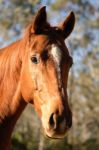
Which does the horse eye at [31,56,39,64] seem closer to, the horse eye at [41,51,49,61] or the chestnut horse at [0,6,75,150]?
the chestnut horse at [0,6,75,150]

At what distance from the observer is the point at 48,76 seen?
4.75m

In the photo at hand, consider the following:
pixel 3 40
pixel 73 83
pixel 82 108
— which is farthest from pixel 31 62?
pixel 82 108

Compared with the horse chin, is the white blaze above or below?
above

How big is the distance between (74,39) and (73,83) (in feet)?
13.4

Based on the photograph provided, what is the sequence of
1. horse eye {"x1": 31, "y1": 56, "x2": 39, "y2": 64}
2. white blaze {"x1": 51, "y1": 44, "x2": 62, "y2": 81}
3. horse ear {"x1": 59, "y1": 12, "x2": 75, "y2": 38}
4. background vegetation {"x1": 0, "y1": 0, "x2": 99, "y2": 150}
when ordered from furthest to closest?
background vegetation {"x1": 0, "y1": 0, "x2": 99, "y2": 150} < horse ear {"x1": 59, "y1": 12, "x2": 75, "y2": 38} < horse eye {"x1": 31, "y1": 56, "x2": 39, "y2": 64} < white blaze {"x1": 51, "y1": 44, "x2": 62, "y2": 81}

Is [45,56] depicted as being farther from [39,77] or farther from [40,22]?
[40,22]

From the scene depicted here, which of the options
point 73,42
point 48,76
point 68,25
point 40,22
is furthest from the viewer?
point 73,42

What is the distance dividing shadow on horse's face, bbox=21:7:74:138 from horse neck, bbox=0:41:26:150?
157mm

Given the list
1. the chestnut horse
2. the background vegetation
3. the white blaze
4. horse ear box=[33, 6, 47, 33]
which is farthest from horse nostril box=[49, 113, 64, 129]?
the background vegetation

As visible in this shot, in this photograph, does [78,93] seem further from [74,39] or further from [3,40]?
[3,40]

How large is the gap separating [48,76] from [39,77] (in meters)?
0.16

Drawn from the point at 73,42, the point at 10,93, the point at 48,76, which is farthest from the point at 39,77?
the point at 73,42

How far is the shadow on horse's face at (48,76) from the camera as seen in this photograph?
4.41 metres

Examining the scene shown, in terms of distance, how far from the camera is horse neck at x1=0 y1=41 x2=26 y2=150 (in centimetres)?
514
